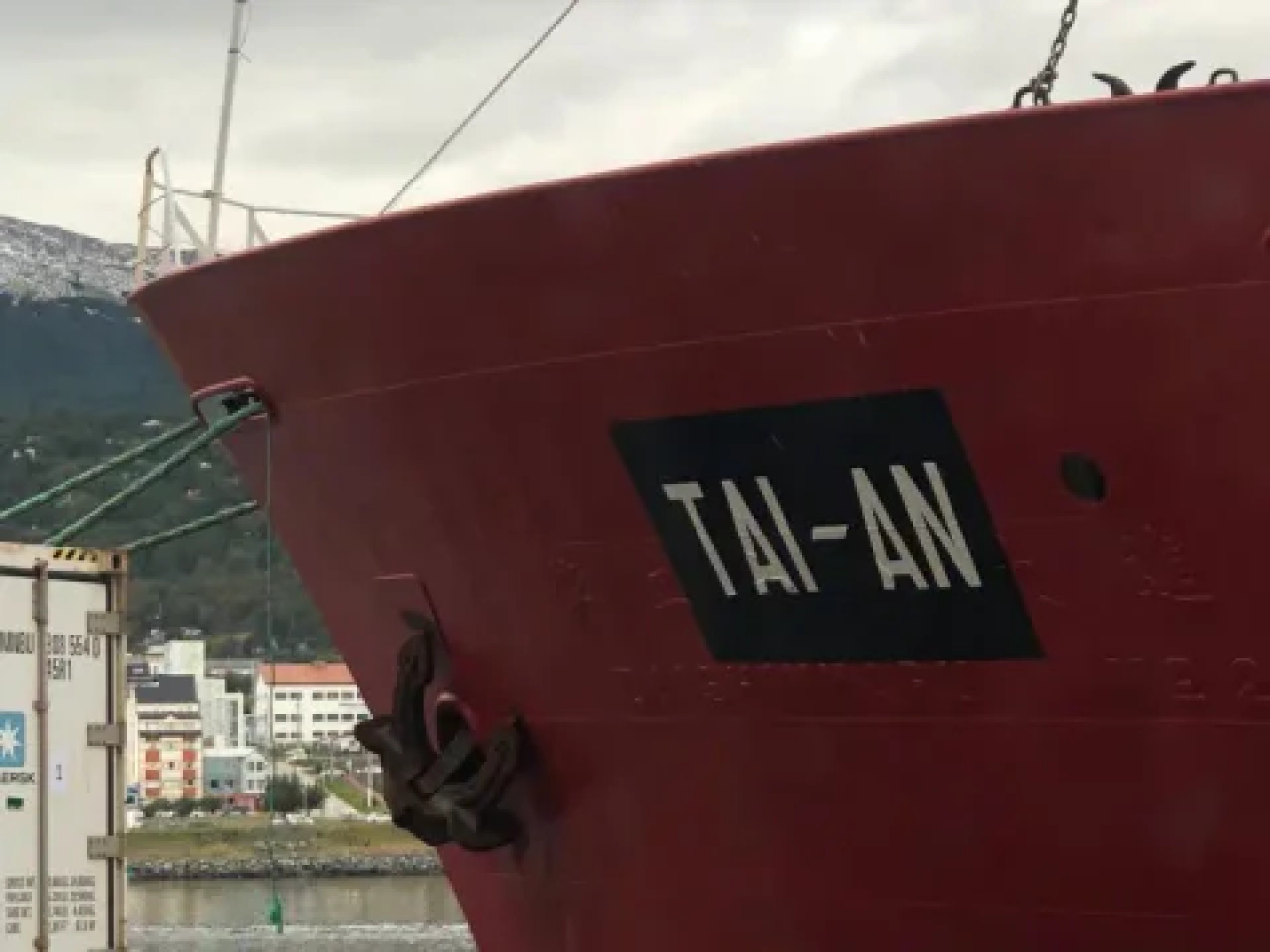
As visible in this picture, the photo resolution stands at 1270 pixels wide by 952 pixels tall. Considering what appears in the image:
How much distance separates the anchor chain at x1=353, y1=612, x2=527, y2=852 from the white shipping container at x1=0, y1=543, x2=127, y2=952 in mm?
1517

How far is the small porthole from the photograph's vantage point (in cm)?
947

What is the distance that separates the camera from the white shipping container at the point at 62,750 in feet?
34.3

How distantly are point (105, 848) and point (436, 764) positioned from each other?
1.68m

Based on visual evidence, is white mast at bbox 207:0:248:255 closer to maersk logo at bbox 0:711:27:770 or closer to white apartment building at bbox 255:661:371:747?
maersk logo at bbox 0:711:27:770

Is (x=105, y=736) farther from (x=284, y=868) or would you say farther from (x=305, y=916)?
(x=284, y=868)

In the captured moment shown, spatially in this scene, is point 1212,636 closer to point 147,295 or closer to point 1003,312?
point 1003,312

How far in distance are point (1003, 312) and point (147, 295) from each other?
17.3ft

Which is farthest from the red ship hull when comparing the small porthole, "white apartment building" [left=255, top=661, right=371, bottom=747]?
"white apartment building" [left=255, top=661, right=371, bottom=747]

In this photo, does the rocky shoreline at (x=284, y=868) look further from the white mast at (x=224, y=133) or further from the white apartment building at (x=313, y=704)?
the white mast at (x=224, y=133)

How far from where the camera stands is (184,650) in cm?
15775

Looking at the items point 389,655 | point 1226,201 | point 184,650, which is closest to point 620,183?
point 1226,201

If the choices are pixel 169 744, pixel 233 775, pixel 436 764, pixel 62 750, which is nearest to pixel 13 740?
pixel 62 750

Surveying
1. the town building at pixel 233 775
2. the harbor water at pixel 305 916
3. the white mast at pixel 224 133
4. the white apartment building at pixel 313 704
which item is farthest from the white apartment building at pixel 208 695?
the white mast at pixel 224 133

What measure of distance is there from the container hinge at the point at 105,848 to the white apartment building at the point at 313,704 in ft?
472
